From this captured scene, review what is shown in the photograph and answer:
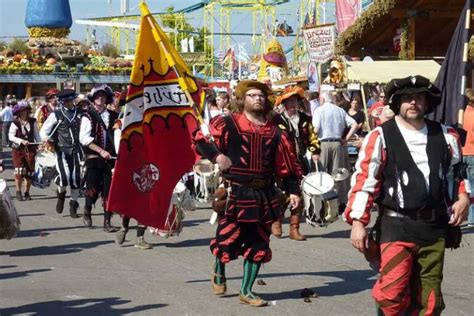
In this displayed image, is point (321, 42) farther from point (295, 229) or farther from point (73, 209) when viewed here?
point (295, 229)

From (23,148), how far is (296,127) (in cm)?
688

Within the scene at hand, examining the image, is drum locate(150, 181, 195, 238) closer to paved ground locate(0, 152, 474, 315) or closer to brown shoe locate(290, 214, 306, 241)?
paved ground locate(0, 152, 474, 315)

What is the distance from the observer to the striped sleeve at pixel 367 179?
5.64 meters

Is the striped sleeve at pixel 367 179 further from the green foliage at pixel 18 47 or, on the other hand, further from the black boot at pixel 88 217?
the green foliage at pixel 18 47

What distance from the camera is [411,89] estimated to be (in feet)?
18.6

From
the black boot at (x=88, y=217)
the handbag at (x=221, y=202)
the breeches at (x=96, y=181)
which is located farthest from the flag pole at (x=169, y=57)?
the black boot at (x=88, y=217)

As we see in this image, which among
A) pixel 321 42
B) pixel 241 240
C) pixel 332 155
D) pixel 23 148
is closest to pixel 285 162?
pixel 241 240

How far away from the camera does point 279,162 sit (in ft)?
25.6

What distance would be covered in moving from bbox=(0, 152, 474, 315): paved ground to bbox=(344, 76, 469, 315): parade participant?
5.79 feet

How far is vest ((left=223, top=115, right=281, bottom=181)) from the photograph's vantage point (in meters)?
7.66

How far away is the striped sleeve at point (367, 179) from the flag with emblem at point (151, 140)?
3.03 metres

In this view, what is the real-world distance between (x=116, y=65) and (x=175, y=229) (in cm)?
3678

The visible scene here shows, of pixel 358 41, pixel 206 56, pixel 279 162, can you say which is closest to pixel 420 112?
pixel 279 162

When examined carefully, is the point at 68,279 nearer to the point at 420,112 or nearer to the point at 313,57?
the point at 420,112
